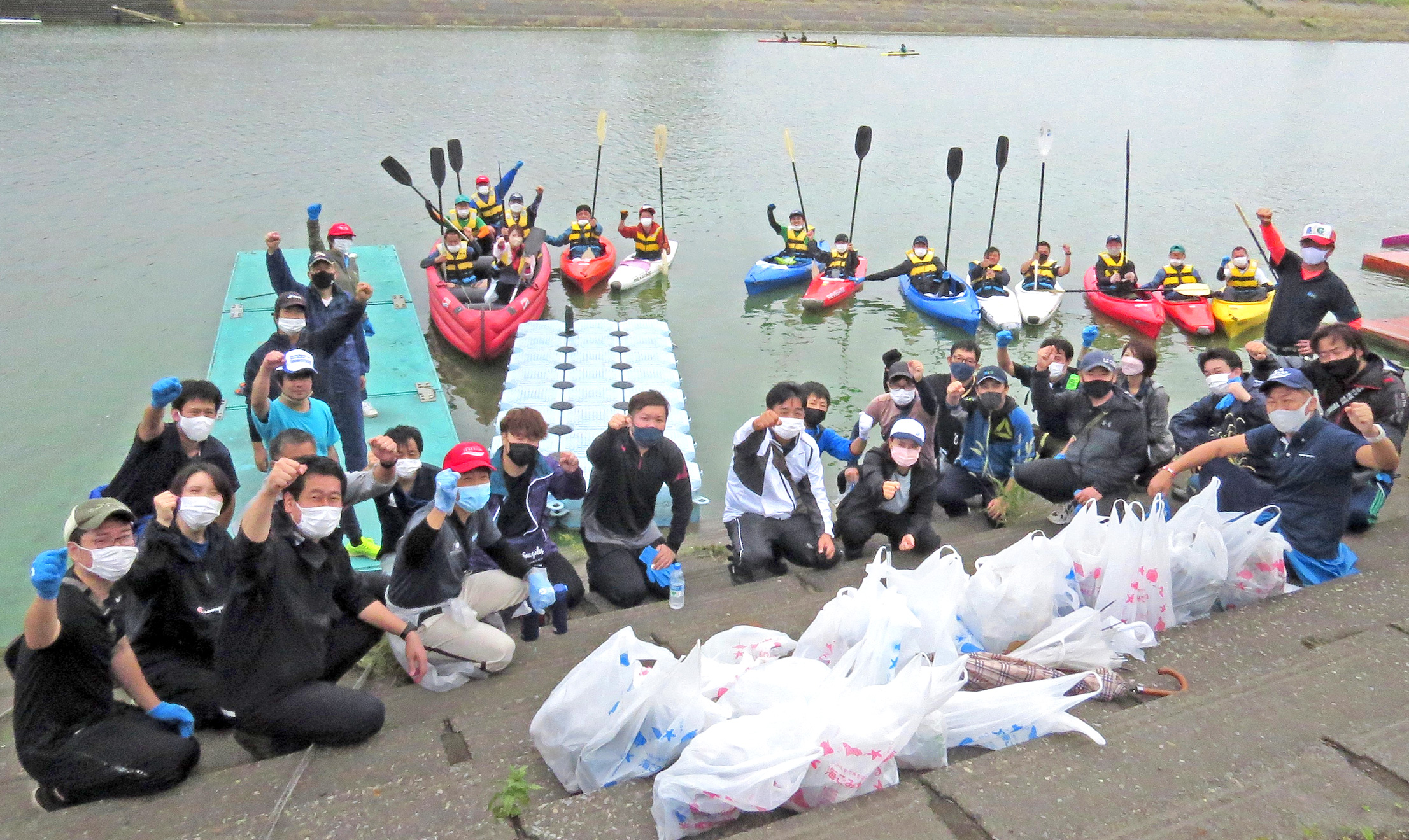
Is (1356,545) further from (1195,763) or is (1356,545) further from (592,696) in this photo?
(592,696)

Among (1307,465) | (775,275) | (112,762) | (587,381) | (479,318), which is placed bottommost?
(775,275)

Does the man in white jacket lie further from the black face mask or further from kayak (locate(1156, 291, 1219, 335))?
kayak (locate(1156, 291, 1219, 335))

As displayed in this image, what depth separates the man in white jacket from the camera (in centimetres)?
575

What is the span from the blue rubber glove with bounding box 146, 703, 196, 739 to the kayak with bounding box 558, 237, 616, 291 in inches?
440

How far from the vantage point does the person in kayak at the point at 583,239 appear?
15.1m

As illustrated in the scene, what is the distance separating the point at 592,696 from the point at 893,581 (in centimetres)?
138

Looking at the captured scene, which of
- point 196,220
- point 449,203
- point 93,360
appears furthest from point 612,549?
point 449,203

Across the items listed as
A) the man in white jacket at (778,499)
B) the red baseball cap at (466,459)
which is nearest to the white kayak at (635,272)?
the man in white jacket at (778,499)

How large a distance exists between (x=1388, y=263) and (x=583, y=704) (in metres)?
18.3

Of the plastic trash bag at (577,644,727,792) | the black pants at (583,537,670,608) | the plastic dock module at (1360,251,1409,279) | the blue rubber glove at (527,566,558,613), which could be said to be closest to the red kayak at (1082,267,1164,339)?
the plastic dock module at (1360,251,1409,279)

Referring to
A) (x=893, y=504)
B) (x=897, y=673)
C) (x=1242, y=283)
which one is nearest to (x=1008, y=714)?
(x=897, y=673)

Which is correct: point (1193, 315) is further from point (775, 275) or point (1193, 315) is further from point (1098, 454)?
point (1098, 454)

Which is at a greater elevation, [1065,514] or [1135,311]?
[1065,514]

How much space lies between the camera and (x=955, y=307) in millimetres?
13695
